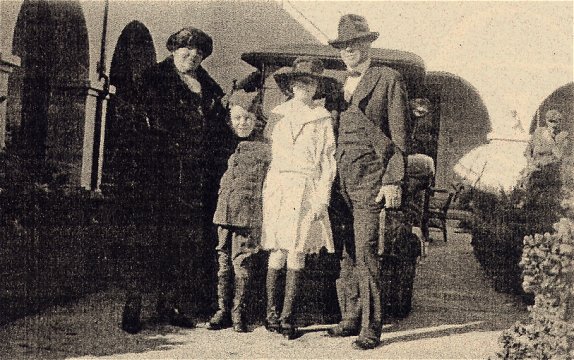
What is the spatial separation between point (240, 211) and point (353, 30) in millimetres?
1489

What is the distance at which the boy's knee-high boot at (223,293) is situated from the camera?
5047 millimetres

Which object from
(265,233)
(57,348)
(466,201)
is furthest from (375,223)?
(466,201)

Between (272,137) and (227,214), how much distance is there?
Answer: 2.08 feet

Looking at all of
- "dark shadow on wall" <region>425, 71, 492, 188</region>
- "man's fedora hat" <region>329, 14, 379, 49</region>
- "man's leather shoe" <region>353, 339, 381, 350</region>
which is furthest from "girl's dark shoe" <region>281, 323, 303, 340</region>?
"dark shadow on wall" <region>425, 71, 492, 188</region>

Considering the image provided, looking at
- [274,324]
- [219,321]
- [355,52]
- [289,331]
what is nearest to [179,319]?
[219,321]

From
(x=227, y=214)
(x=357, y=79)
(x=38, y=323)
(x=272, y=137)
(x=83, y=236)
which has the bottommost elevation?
(x=38, y=323)

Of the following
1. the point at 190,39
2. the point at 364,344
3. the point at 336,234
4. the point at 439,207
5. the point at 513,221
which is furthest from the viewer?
the point at 439,207

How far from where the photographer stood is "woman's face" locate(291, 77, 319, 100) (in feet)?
16.3

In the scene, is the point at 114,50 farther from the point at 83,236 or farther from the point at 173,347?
the point at 173,347

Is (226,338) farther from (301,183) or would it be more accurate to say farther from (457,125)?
(457,125)

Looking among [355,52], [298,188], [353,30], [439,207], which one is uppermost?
[353,30]

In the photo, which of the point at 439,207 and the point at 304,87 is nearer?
the point at 304,87

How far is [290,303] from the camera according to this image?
4875 mm

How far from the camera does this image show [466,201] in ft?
38.4
